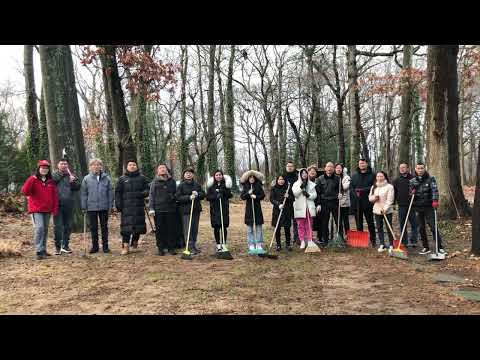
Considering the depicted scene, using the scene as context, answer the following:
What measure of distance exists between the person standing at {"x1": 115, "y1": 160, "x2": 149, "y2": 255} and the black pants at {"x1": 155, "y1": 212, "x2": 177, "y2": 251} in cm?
34

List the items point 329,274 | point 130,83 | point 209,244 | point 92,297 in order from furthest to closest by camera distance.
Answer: point 130,83, point 209,244, point 329,274, point 92,297

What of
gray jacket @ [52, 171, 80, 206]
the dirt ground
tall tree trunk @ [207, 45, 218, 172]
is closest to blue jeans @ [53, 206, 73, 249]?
gray jacket @ [52, 171, 80, 206]

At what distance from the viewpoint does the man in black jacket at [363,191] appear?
8.45 metres

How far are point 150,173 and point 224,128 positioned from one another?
9.61 metres

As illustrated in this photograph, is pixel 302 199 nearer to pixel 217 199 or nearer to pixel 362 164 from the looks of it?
pixel 362 164

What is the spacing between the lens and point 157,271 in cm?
657

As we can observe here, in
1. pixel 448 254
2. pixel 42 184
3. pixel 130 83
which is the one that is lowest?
pixel 448 254

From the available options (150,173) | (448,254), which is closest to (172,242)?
(448,254)

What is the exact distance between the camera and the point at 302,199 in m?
8.27

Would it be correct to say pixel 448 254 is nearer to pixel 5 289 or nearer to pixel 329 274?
pixel 329 274

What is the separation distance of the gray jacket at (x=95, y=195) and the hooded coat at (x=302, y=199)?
3.97 meters

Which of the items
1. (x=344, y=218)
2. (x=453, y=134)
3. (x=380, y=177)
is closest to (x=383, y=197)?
(x=380, y=177)

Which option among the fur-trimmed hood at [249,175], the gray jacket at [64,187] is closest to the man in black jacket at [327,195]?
the fur-trimmed hood at [249,175]

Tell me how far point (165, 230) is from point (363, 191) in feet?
14.5
